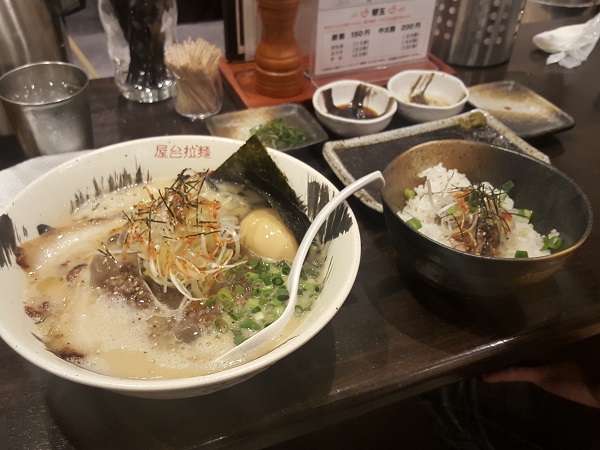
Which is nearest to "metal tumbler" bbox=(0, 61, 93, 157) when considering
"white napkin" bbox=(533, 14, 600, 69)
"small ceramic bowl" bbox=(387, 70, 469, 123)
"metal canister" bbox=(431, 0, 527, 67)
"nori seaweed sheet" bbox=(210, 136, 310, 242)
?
"nori seaweed sheet" bbox=(210, 136, 310, 242)

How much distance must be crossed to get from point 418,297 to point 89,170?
34.0 inches

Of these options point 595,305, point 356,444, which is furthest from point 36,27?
point 595,305

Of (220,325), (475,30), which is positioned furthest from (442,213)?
(475,30)

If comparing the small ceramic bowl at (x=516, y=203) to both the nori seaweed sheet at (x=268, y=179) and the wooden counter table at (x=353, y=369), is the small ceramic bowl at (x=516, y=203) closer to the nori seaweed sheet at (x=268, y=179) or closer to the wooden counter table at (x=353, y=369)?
the wooden counter table at (x=353, y=369)

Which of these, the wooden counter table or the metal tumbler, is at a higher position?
the metal tumbler

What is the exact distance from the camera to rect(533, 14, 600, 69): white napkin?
7.86 ft

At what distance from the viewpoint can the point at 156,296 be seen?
1.05m

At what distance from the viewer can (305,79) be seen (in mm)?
2160

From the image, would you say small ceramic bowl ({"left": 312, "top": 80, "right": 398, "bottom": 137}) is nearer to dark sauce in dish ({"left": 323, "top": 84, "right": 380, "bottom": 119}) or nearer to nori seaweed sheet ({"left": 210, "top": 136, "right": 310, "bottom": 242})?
Answer: dark sauce in dish ({"left": 323, "top": 84, "right": 380, "bottom": 119})

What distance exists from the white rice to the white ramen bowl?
363 mm

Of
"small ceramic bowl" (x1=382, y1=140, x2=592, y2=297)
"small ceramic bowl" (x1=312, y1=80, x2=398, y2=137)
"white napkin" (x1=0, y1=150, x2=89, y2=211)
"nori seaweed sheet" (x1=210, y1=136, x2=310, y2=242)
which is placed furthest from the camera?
"small ceramic bowl" (x1=312, y1=80, x2=398, y2=137)

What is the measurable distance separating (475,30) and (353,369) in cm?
182

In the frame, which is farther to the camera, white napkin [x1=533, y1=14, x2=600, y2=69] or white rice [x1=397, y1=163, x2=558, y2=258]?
white napkin [x1=533, y1=14, x2=600, y2=69]

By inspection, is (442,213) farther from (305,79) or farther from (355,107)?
(305,79)
